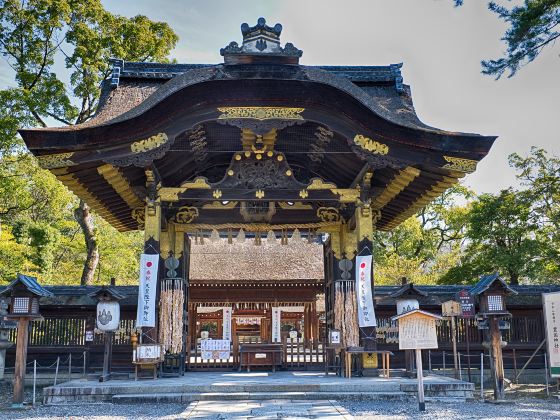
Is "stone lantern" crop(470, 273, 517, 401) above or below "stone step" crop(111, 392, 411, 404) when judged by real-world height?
above

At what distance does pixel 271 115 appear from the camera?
1001 cm

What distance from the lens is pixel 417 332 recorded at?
791 cm

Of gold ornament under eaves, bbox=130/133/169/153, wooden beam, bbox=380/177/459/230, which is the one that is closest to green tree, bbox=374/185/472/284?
wooden beam, bbox=380/177/459/230

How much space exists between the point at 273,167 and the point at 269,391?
4596mm

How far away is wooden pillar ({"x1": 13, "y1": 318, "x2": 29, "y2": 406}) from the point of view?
8.59 m

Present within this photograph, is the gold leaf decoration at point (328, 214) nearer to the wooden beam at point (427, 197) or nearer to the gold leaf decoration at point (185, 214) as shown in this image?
the wooden beam at point (427, 197)

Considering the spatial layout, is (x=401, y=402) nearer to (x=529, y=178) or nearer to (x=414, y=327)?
(x=414, y=327)

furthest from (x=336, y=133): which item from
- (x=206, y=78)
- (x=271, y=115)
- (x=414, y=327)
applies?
(x=414, y=327)

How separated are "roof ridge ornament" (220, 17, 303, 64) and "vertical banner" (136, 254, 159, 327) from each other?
4.03 metres

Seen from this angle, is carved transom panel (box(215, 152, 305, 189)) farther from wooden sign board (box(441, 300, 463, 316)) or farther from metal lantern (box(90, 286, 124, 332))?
wooden sign board (box(441, 300, 463, 316))

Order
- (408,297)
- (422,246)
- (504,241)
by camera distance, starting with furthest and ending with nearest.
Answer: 1. (422,246)
2. (504,241)
3. (408,297)

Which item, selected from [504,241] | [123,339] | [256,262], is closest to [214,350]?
[123,339]

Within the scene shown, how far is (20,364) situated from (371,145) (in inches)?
278

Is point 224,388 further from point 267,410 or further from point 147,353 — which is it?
point 147,353
